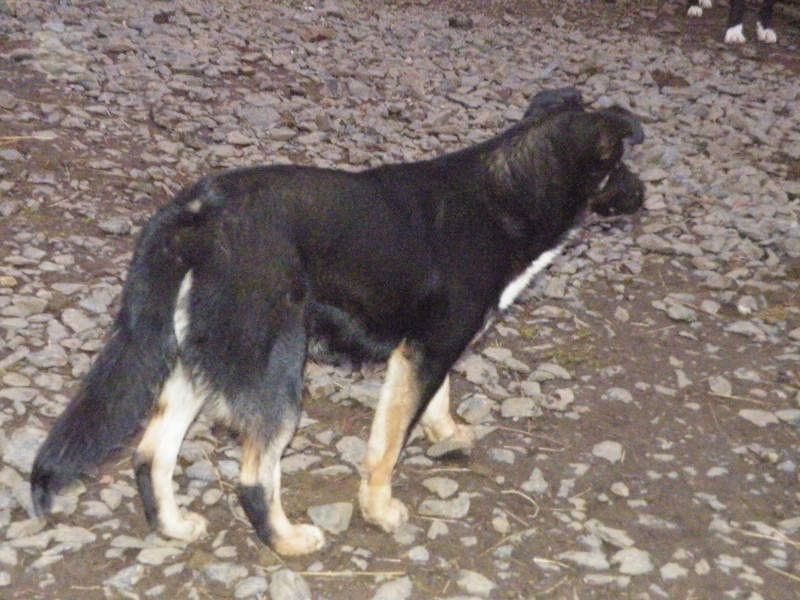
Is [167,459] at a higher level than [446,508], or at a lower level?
higher

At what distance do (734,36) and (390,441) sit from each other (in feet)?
26.4

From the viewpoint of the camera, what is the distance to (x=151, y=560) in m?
3.65

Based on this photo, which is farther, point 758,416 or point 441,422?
point 758,416

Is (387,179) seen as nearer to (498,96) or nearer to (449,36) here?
(498,96)

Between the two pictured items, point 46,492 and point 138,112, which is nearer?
point 46,492

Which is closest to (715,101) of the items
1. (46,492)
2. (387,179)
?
(387,179)

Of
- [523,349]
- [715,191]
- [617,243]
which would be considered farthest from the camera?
[715,191]

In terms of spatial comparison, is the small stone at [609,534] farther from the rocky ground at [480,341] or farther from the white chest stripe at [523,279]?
the white chest stripe at [523,279]

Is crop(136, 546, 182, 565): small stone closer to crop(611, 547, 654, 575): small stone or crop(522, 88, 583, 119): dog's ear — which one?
crop(611, 547, 654, 575): small stone

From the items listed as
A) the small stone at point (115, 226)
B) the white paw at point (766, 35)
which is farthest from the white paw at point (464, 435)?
the white paw at point (766, 35)

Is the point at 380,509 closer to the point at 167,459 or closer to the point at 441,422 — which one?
the point at 441,422

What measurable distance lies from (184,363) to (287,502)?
2.68 ft

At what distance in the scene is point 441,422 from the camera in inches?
176

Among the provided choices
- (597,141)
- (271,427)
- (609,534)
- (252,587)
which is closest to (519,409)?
(609,534)
